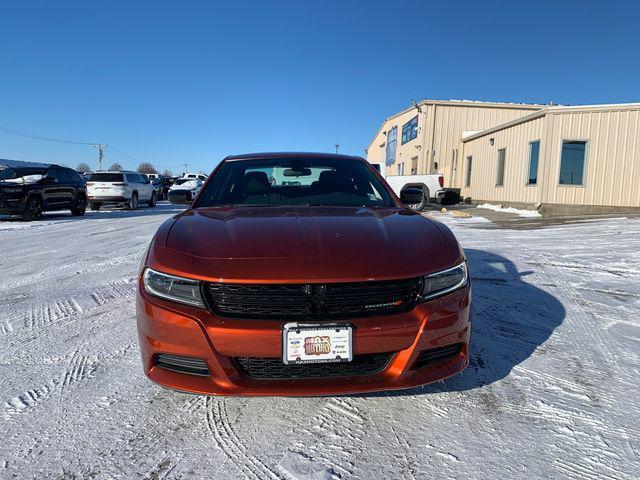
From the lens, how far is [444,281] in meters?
2.13

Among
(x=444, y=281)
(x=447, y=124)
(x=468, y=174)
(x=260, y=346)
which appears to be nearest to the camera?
(x=260, y=346)

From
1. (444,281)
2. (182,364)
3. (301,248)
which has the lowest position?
(182,364)

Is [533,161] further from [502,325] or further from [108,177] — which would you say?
[108,177]

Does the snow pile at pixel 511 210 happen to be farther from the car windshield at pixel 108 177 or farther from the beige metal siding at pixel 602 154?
the car windshield at pixel 108 177

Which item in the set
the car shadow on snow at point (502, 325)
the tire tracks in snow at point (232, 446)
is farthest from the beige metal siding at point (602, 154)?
the tire tracks in snow at point (232, 446)

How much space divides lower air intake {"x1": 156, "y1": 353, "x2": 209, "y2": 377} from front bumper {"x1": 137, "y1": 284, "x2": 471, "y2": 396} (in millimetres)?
18

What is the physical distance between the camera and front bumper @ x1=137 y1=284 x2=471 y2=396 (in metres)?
1.87

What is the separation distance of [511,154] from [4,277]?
50.0 ft

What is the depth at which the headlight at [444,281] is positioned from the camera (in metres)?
2.06

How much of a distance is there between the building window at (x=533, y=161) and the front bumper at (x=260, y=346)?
1368cm

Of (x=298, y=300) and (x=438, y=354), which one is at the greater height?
(x=298, y=300)

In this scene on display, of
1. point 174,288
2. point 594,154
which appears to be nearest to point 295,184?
point 174,288

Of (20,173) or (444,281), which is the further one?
(20,173)

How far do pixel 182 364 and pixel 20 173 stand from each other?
13551 millimetres
